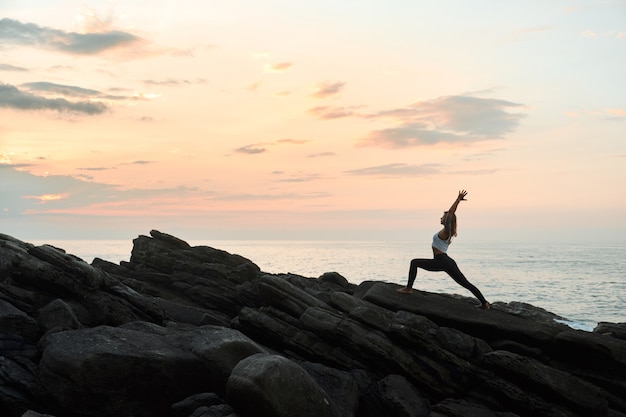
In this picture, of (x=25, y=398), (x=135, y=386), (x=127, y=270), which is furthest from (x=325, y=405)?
(x=127, y=270)

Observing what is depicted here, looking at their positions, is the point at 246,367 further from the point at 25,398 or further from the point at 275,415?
the point at 25,398

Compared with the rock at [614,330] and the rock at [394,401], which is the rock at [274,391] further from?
the rock at [614,330]

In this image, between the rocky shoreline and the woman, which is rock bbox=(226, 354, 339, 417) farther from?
the woman

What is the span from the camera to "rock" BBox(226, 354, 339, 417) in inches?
560

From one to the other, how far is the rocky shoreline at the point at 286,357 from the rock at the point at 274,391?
0.14ft

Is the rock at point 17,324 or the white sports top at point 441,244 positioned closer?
the rock at point 17,324

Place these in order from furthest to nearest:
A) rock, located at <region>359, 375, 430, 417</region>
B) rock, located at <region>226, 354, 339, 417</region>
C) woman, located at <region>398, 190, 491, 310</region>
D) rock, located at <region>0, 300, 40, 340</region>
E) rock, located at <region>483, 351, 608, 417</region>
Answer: woman, located at <region>398, 190, 491, 310</region>
rock, located at <region>483, 351, 608, 417</region>
rock, located at <region>0, 300, 40, 340</region>
rock, located at <region>359, 375, 430, 417</region>
rock, located at <region>226, 354, 339, 417</region>

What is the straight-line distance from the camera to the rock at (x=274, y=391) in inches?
560

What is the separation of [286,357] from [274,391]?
595cm

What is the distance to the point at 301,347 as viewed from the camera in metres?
20.9

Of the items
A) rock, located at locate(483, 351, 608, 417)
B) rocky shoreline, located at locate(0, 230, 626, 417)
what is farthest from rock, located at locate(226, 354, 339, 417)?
rock, located at locate(483, 351, 608, 417)

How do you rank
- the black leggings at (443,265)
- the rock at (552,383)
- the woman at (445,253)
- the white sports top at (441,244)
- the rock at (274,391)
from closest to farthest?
the rock at (274,391), the rock at (552,383), the woman at (445,253), the white sports top at (441,244), the black leggings at (443,265)

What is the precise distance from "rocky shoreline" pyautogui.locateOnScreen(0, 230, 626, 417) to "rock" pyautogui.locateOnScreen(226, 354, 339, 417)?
4cm

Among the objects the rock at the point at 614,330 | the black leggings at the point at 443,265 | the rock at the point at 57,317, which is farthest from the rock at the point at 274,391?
the rock at the point at 614,330
